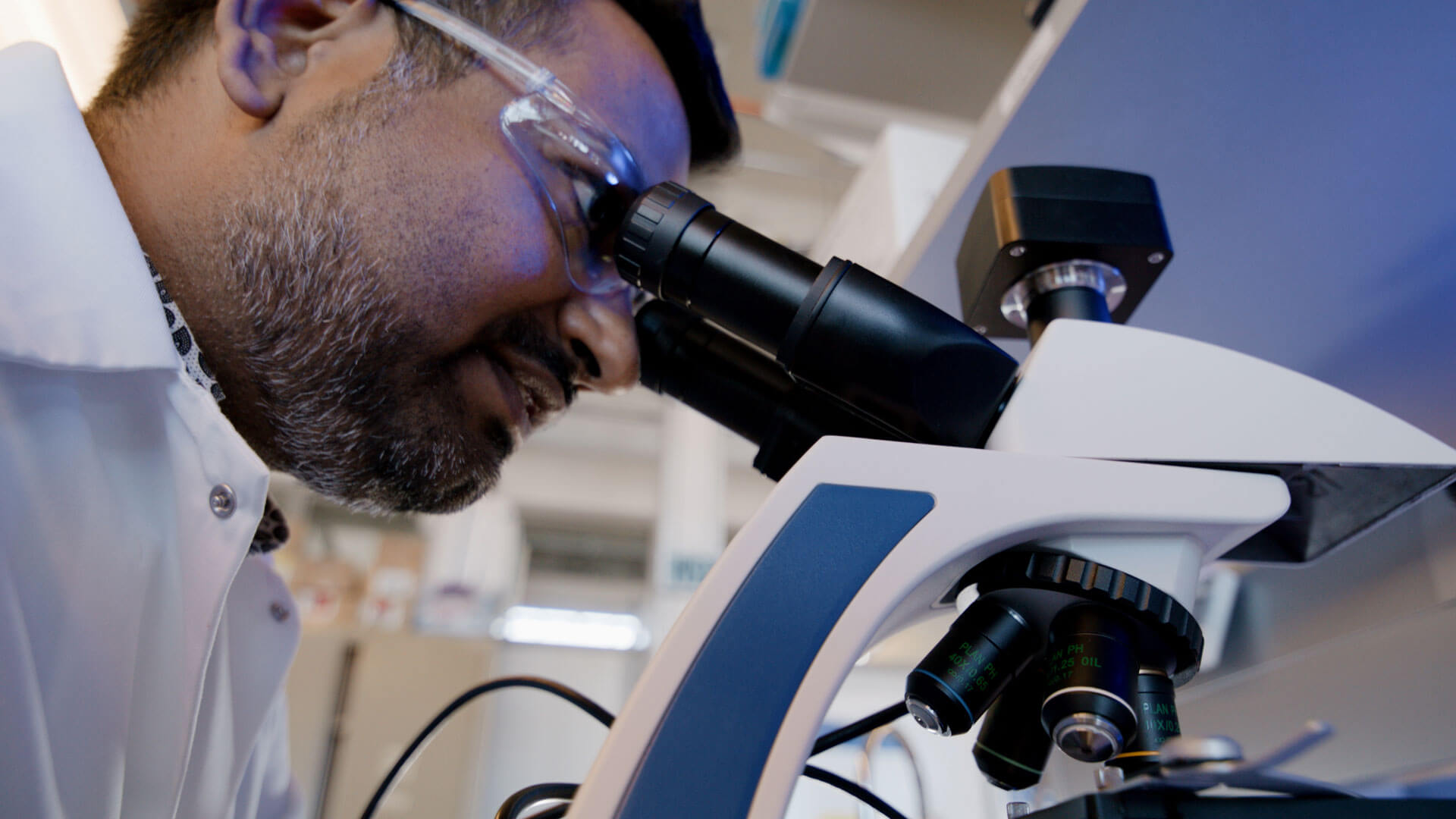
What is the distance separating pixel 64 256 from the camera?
590 millimetres

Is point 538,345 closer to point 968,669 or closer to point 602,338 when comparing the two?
point 602,338

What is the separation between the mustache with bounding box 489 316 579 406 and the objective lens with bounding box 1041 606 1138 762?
535mm

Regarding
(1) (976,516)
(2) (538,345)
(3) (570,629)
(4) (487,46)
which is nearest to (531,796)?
(1) (976,516)

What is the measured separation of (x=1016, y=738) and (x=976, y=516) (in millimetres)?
132

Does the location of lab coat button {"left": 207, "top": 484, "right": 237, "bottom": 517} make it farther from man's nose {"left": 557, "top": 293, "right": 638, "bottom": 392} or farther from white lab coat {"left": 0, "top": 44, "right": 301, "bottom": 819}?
man's nose {"left": 557, "top": 293, "right": 638, "bottom": 392}

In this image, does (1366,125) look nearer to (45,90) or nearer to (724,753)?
(724,753)

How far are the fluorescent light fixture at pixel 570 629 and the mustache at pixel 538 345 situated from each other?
6.98 feet

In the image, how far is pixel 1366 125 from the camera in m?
0.50

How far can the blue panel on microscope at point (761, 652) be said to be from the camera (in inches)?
12.6

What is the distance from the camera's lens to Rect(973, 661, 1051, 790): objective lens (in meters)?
0.42

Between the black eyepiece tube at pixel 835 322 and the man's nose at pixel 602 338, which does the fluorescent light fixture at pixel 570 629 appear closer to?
the man's nose at pixel 602 338

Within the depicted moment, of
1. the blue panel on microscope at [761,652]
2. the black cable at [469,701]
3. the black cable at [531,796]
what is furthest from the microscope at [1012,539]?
the black cable at [469,701]

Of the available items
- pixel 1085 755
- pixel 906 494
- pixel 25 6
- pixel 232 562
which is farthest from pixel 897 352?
pixel 25 6

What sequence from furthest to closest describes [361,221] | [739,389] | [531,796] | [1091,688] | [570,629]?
[570,629]
[361,221]
[739,389]
[531,796]
[1091,688]
